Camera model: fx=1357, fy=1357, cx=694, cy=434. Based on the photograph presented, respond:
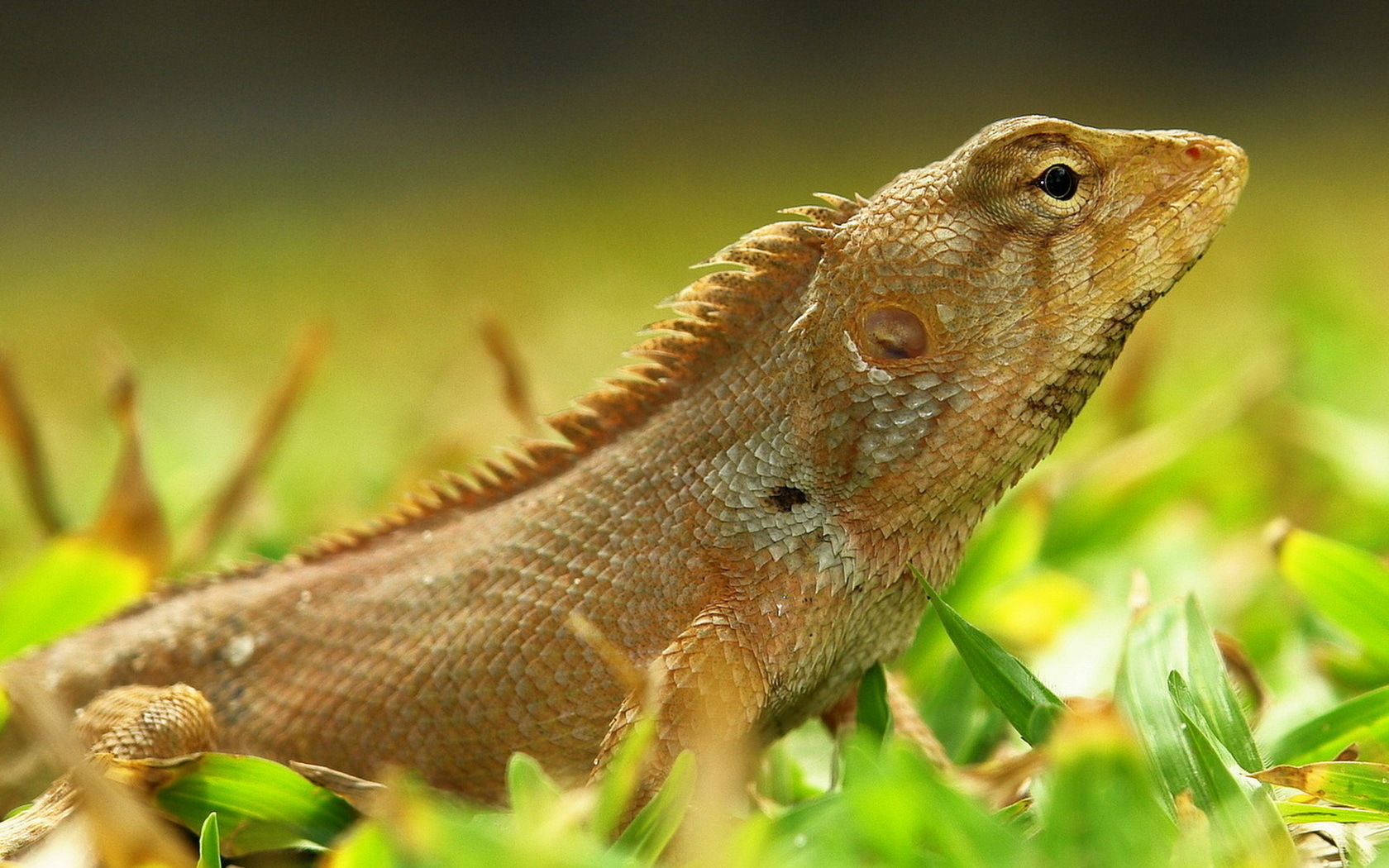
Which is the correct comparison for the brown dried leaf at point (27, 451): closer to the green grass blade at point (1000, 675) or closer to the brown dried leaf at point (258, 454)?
the brown dried leaf at point (258, 454)

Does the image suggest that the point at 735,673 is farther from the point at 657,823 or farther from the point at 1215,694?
the point at 1215,694

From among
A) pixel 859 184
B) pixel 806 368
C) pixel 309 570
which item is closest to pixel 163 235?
pixel 859 184

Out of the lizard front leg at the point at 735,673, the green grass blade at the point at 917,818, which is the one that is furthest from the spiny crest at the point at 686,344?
the green grass blade at the point at 917,818

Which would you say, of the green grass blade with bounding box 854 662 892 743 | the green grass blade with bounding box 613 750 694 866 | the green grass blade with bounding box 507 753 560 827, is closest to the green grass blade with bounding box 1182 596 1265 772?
the green grass blade with bounding box 854 662 892 743

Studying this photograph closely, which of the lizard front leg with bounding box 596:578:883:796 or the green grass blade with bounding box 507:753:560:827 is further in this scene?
the lizard front leg with bounding box 596:578:883:796

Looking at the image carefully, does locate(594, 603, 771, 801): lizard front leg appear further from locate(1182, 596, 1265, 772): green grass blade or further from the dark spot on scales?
locate(1182, 596, 1265, 772): green grass blade

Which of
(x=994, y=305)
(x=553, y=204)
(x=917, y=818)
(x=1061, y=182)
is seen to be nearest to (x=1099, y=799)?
(x=917, y=818)

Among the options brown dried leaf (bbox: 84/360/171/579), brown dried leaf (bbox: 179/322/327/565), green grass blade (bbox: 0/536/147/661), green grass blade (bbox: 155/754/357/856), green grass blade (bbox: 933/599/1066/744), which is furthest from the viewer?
brown dried leaf (bbox: 179/322/327/565)
